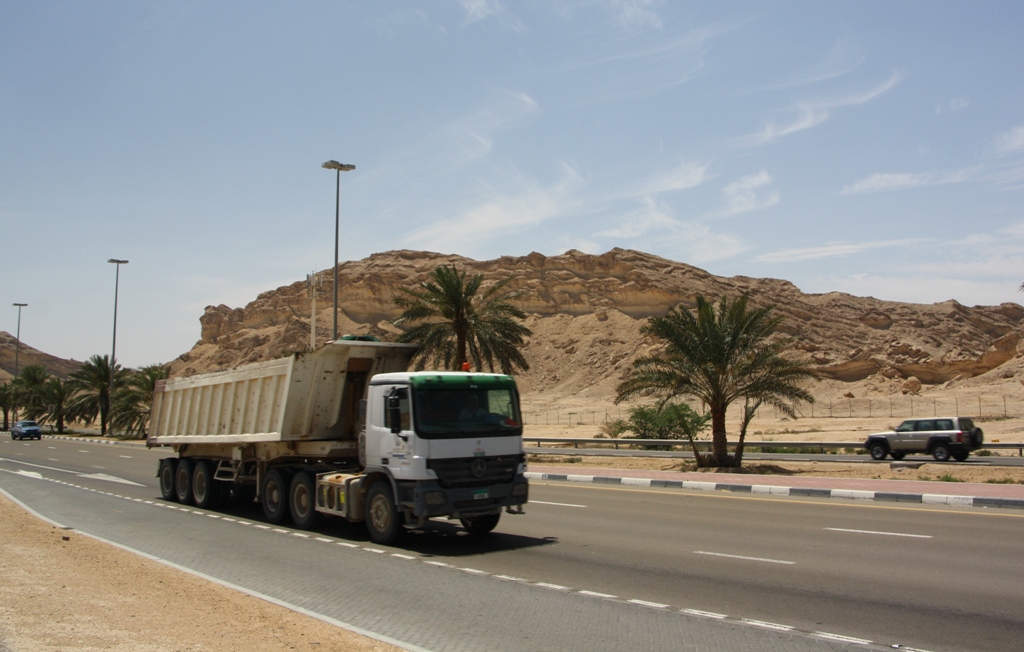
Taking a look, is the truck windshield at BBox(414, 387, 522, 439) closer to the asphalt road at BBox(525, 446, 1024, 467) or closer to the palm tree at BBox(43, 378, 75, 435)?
the asphalt road at BBox(525, 446, 1024, 467)

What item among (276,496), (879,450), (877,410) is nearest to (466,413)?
(276,496)

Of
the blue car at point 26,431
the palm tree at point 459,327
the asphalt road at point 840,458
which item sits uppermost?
the palm tree at point 459,327

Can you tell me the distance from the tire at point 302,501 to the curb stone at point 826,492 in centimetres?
540

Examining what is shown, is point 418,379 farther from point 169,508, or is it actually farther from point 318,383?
point 169,508

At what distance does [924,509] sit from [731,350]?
10.7 metres

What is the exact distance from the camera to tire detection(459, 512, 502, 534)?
12.0 metres

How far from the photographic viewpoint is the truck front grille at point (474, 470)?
35.0 ft

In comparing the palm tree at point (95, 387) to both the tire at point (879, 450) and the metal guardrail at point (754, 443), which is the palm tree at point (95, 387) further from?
the tire at point (879, 450)

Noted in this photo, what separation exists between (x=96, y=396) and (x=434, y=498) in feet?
197

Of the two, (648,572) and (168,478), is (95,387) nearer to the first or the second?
(168,478)

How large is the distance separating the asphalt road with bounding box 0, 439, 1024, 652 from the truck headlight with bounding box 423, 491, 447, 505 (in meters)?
0.71

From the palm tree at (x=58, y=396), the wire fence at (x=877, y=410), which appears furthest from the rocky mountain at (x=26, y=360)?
the wire fence at (x=877, y=410)

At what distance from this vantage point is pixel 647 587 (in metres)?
8.43

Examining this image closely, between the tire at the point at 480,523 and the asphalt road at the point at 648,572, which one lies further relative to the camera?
the tire at the point at 480,523
